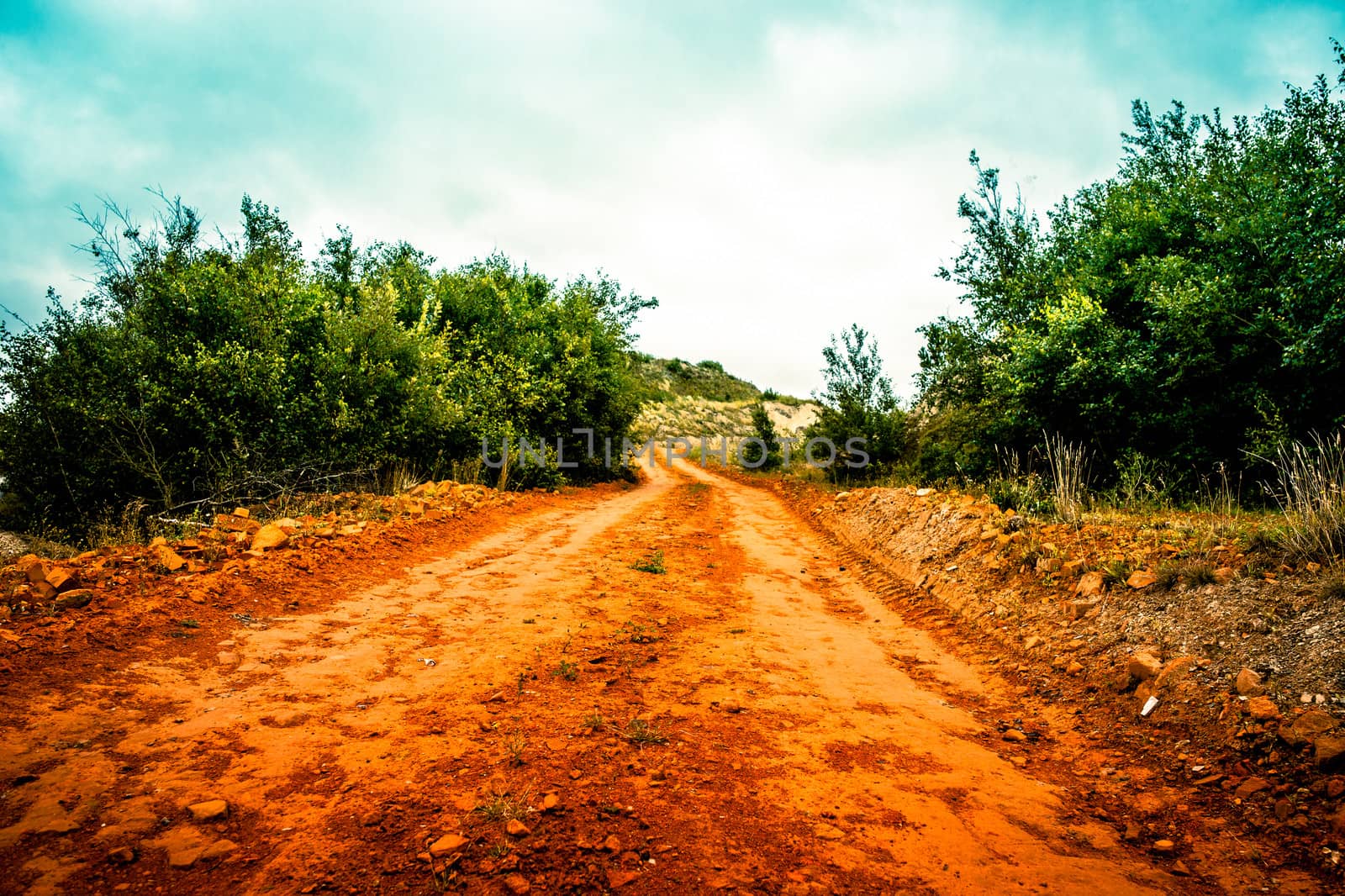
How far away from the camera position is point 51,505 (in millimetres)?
8625

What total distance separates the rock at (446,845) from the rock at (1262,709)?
4.17m

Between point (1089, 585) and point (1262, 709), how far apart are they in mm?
2066

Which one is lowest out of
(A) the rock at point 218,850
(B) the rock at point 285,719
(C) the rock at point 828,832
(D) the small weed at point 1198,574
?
(C) the rock at point 828,832

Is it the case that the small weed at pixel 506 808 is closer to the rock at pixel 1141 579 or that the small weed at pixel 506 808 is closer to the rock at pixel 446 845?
the rock at pixel 446 845

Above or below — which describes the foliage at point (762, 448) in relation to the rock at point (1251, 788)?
above

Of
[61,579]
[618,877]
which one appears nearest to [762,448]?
[61,579]

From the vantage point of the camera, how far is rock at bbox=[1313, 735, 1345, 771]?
2707 millimetres

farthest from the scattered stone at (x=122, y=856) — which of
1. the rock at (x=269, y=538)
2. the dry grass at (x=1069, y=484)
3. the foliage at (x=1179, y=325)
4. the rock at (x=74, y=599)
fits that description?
the foliage at (x=1179, y=325)

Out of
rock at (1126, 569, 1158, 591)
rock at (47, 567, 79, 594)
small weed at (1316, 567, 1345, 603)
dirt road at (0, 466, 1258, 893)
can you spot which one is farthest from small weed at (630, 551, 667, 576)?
small weed at (1316, 567, 1345, 603)

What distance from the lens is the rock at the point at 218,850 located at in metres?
2.10

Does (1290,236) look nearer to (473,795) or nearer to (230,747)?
(473,795)

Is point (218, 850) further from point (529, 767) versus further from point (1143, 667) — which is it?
point (1143, 667)

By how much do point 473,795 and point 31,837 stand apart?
5.19ft

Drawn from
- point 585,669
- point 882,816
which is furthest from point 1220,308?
point 585,669
